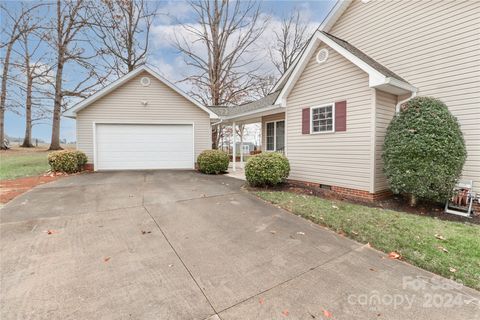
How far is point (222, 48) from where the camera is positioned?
19.4 meters

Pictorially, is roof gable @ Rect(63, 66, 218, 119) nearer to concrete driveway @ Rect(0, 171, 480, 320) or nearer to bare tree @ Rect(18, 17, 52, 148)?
concrete driveway @ Rect(0, 171, 480, 320)

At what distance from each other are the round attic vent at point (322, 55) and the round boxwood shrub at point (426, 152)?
2802 millimetres

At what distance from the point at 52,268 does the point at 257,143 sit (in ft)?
98.7

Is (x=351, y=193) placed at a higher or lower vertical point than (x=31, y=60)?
lower

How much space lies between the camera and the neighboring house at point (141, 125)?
1107 centimetres

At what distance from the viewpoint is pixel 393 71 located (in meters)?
7.27

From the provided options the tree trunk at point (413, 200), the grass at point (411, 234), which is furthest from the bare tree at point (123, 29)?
the tree trunk at point (413, 200)

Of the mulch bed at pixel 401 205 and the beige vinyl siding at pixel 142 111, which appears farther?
the beige vinyl siding at pixel 142 111

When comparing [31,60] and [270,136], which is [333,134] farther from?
[31,60]

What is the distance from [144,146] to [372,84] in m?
9.95

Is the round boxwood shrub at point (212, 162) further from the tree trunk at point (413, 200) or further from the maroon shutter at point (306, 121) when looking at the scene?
the tree trunk at point (413, 200)

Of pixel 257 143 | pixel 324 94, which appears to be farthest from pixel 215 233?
pixel 257 143

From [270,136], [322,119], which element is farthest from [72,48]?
[322,119]

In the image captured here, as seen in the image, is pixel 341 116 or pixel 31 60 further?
pixel 31 60
